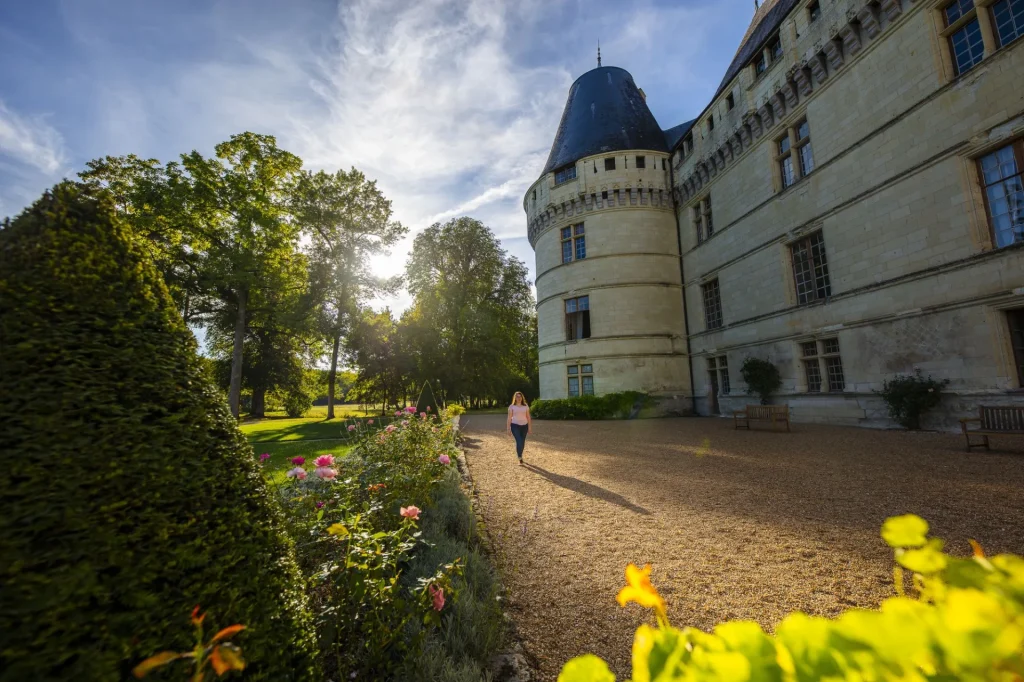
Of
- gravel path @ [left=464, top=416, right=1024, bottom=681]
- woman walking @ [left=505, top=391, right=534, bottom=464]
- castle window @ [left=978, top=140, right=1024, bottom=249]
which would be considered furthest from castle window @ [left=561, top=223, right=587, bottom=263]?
gravel path @ [left=464, top=416, right=1024, bottom=681]

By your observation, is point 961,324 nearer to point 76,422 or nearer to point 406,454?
point 406,454

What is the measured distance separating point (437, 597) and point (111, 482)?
1499mm

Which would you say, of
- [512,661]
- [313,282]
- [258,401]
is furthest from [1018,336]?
[258,401]

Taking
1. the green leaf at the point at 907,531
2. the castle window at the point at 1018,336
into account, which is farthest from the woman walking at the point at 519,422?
the castle window at the point at 1018,336

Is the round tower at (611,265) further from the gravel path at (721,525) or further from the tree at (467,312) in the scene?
the gravel path at (721,525)

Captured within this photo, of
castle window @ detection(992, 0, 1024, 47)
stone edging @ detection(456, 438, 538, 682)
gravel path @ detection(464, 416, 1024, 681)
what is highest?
castle window @ detection(992, 0, 1024, 47)

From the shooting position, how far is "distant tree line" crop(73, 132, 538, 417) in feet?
67.1

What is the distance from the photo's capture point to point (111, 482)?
1311 mm

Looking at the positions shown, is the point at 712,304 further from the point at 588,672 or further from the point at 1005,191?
the point at 588,672

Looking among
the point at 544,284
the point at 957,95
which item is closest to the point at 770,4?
the point at 957,95

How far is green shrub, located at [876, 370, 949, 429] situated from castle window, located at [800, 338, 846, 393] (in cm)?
172

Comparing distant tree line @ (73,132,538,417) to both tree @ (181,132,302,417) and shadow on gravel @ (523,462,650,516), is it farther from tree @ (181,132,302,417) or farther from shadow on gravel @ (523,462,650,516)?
shadow on gravel @ (523,462,650,516)

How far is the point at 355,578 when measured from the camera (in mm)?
2293

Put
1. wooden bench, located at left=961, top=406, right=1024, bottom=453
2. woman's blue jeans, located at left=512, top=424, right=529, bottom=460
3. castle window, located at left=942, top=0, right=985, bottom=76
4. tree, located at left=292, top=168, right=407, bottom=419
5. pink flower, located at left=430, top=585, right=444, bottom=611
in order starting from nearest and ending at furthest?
pink flower, located at left=430, top=585, right=444, bottom=611, wooden bench, located at left=961, top=406, right=1024, bottom=453, woman's blue jeans, located at left=512, top=424, right=529, bottom=460, castle window, located at left=942, top=0, right=985, bottom=76, tree, located at left=292, top=168, right=407, bottom=419
